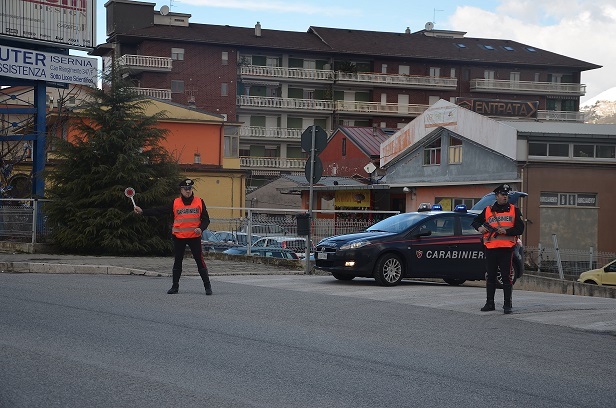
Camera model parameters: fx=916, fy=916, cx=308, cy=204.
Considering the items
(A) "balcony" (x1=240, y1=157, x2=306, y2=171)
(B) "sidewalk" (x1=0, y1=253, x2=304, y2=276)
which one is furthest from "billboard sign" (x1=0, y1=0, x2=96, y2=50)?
(A) "balcony" (x1=240, y1=157, x2=306, y2=171)

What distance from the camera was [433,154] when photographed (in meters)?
46.2

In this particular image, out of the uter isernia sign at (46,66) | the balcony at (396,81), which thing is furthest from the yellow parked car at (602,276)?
the balcony at (396,81)

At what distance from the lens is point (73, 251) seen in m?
23.8

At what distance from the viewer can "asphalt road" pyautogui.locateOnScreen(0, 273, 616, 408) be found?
23.8ft

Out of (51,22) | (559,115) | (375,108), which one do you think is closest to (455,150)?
(51,22)

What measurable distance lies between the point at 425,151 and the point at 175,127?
612 inches

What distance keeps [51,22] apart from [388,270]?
1771 centimetres

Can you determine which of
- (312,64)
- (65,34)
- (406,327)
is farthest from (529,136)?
(312,64)

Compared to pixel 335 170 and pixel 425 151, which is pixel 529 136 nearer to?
pixel 425 151

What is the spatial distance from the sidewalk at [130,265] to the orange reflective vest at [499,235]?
729 cm

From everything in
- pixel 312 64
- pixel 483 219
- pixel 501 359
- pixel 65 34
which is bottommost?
pixel 501 359

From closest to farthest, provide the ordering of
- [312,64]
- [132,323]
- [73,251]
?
[132,323], [73,251], [312,64]

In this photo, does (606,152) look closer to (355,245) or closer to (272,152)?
(355,245)

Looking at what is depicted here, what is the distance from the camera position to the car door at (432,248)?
18.1 meters
